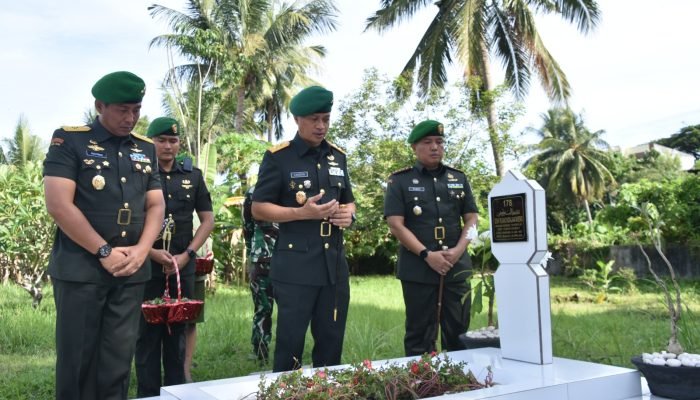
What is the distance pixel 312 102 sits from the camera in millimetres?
3246

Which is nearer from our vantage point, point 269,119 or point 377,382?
point 377,382

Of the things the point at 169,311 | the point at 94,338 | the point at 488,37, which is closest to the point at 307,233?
the point at 169,311

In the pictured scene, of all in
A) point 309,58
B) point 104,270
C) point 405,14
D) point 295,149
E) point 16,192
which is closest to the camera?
point 104,270

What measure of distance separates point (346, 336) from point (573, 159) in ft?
115

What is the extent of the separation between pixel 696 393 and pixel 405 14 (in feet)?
48.8

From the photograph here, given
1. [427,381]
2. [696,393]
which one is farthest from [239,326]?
[696,393]

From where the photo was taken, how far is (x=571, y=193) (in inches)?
1446

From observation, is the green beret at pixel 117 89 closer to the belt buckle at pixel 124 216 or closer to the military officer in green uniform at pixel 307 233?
the belt buckle at pixel 124 216

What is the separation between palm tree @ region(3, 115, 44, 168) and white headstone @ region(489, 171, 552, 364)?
85.6 ft

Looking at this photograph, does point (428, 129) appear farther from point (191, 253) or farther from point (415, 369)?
point (415, 369)

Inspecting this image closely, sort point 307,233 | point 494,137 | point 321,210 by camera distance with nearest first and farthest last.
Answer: point 321,210 → point 307,233 → point 494,137

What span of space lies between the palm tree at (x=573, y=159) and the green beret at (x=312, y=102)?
112 ft

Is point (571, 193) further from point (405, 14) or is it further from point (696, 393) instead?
point (696, 393)

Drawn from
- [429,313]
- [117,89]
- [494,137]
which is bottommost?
[429,313]
